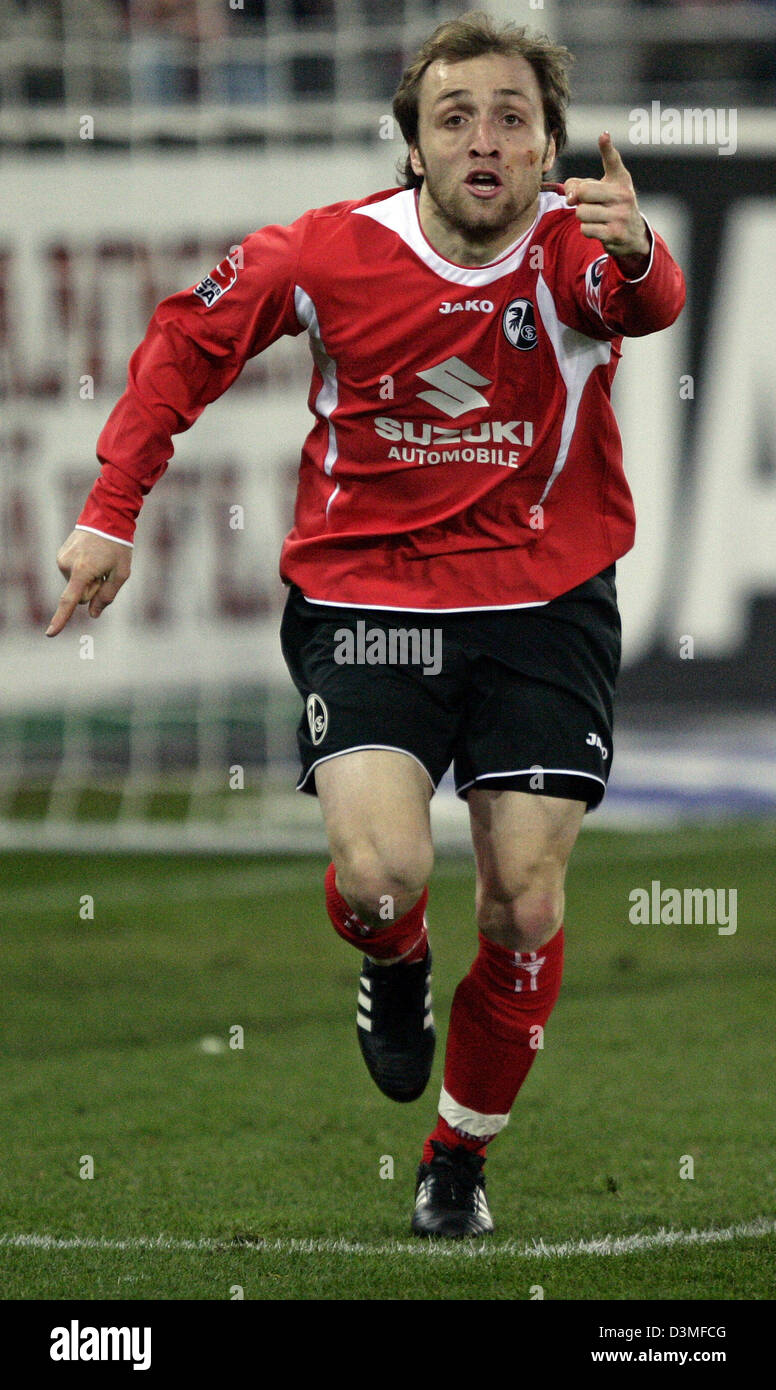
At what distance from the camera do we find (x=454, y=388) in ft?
12.3

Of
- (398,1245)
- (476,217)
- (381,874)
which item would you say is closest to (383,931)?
(381,874)

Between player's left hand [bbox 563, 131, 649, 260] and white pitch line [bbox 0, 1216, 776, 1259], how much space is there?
1796 mm

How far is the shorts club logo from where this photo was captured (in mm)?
3787

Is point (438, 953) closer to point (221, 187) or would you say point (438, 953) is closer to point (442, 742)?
point (442, 742)

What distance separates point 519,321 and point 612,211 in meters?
0.43

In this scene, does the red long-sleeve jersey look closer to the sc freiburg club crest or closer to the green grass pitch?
the sc freiburg club crest

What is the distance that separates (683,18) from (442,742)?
26.1 feet

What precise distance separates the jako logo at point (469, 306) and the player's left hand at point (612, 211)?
0.39 meters

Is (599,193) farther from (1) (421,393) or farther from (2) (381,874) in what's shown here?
(2) (381,874)

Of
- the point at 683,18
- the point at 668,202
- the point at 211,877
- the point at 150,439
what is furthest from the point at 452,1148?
the point at 683,18
